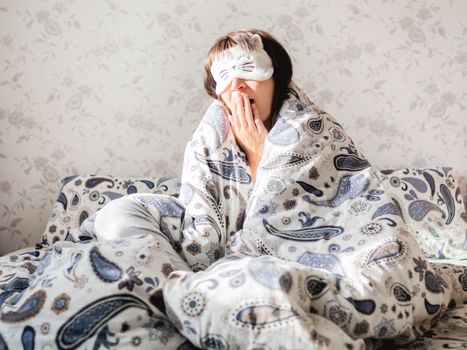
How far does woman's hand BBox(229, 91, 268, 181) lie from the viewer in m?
1.50

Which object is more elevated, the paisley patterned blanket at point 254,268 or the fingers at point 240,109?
the fingers at point 240,109

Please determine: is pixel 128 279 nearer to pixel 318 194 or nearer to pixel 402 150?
pixel 318 194

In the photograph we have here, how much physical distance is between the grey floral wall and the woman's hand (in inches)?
29.2

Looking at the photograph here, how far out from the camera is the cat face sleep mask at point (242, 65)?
152 cm

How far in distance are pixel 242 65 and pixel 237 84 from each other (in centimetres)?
5

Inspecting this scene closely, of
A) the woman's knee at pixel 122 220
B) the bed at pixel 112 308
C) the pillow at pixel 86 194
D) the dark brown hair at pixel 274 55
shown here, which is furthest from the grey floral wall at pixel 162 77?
the bed at pixel 112 308

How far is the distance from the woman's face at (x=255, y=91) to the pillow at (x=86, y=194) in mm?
610

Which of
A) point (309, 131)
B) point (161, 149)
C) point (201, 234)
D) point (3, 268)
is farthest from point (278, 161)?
point (161, 149)

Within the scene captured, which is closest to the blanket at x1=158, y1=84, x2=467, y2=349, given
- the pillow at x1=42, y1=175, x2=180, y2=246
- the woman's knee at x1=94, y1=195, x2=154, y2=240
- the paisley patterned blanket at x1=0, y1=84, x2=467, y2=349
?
the paisley patterned blanket at x1=0, y1=84, x2=467, y2=349

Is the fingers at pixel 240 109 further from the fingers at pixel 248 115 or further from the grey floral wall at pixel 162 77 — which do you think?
the grey floral wall at pixel 162 77

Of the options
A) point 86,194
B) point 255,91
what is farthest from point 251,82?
point 86,194

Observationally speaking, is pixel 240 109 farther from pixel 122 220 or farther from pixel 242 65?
pixel 122 220

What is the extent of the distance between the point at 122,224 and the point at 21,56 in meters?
1.28

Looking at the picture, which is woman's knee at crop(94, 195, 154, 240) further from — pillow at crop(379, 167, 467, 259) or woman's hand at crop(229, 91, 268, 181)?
pillow at crop(379, 167, 467, 259)
